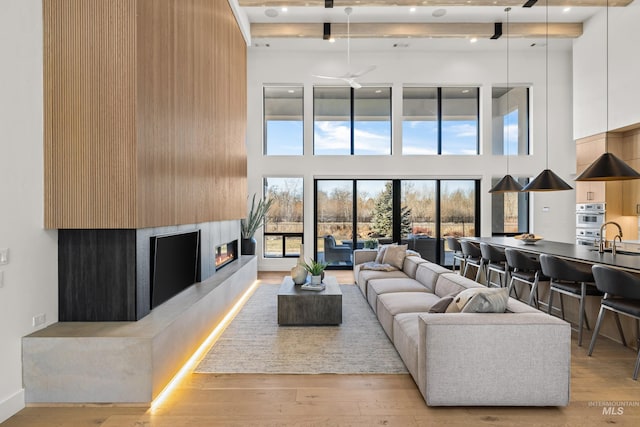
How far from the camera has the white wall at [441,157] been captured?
8.00 m

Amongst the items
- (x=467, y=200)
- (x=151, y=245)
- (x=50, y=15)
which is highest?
(x=50, y=15)

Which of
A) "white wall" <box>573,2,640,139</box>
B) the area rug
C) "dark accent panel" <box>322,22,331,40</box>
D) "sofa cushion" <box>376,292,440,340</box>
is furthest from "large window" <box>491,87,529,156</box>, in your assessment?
the area rug

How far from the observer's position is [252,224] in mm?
7277

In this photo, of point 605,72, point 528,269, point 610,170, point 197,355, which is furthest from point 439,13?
point 197,355

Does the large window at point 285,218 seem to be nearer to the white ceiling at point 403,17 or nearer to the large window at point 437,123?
the large window at point 437,123

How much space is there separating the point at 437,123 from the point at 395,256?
Result: 407cm

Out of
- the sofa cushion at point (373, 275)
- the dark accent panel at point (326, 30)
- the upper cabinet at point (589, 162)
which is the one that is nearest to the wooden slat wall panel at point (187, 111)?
the dark accent panel at point (326, 30)

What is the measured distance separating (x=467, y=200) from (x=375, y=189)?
7.11ft

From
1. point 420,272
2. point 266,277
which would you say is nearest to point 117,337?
point 420,272

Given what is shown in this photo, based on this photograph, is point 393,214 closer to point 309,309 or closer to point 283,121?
point 283,121

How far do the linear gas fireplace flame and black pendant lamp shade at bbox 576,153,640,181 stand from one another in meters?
4.74

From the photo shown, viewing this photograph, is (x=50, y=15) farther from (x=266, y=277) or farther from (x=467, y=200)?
(x=467, y=200)

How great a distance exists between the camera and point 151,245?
3.11 metres

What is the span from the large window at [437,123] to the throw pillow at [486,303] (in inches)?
238
